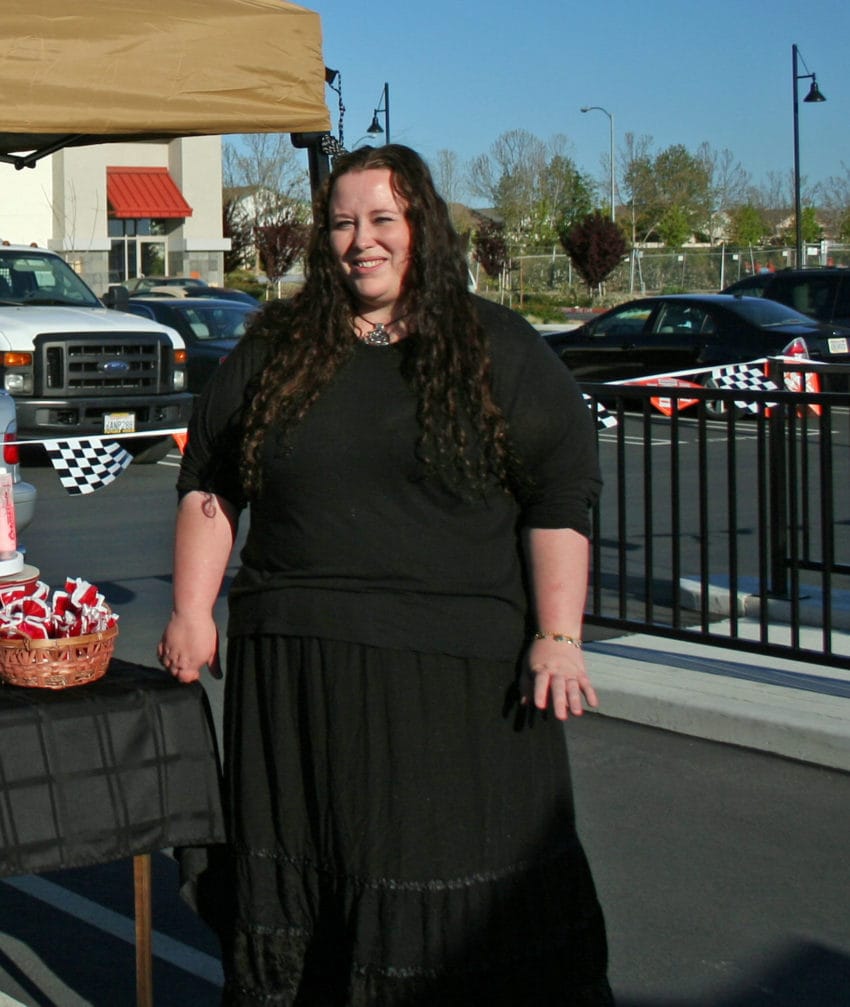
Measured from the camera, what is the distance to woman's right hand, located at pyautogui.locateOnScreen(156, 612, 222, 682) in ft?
9.78

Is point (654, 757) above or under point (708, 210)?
under

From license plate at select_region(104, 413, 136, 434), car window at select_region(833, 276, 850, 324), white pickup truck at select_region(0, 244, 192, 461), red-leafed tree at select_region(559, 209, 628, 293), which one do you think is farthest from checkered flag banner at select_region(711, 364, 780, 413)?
red-leafed tree at select_region(559, 209, 628, 293)

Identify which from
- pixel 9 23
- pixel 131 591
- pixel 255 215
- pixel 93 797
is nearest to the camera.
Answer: pixel 93 797

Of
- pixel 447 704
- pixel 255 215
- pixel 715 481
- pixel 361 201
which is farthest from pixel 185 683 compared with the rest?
pixel 255 215

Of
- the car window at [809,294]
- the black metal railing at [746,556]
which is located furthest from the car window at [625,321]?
the black metal railing at [746,556]

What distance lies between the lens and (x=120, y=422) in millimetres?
13984

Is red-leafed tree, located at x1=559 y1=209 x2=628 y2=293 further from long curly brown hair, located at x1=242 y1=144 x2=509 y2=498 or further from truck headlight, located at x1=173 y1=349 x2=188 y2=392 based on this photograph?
long curly brown hair, located at x1=242 y1=144 x2=509 y2=498

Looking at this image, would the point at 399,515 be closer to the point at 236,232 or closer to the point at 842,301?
the point at 842,301

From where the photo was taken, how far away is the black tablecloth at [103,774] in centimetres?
302

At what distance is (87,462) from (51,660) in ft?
16.4

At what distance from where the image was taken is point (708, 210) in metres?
74.4

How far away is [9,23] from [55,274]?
37.3 ft

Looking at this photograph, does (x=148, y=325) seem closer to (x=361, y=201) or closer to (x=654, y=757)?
(x=654, y=757)

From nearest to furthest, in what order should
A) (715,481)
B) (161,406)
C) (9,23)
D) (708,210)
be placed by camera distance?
(9,23), (715,481), (161,406), (708,210)
